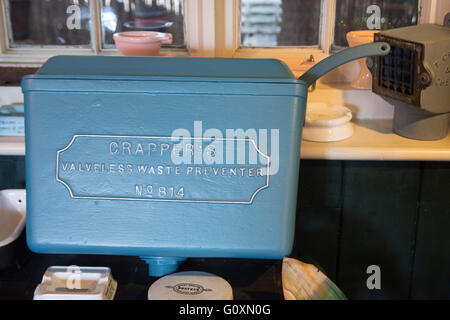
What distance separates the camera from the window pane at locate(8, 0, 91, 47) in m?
1.75

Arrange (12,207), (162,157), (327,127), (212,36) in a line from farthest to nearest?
(212,36)
(327,127)
(12,207)
(162,157)

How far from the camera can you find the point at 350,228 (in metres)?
1.66

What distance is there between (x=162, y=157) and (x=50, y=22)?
3.13 feet

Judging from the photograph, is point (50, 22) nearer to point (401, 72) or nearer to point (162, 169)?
point (162, 169)

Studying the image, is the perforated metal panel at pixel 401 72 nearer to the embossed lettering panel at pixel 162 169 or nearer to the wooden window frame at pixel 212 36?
the wooden window frame at pixel 212 36

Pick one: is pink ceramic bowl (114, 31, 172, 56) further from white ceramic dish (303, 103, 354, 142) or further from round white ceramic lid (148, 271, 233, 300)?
round white ceramic lid (148, 271, 233, 300)

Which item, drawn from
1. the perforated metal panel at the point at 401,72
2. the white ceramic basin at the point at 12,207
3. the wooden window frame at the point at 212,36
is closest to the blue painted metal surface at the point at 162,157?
the white ceramic basin at the point at 12,207

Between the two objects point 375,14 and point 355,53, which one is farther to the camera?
point 375,14

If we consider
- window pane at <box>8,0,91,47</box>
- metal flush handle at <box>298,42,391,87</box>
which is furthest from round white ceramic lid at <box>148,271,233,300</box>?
window pane at <box>8,0,91,47</box>

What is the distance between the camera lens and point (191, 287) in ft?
3.63

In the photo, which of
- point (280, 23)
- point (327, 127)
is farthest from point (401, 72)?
point (280, 23)

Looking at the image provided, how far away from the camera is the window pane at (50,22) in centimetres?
175
